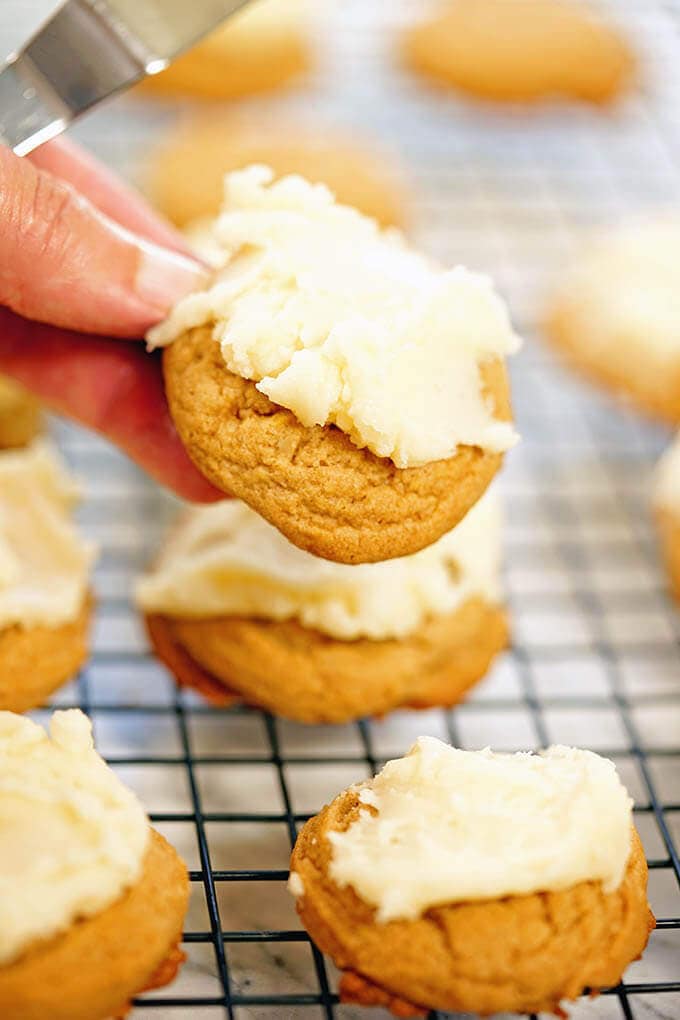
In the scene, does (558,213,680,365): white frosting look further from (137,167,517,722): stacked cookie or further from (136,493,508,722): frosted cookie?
(137,167,517,722): stacked cookie

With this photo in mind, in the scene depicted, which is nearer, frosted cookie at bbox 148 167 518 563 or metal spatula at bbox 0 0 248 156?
frosted cookie at bbox 148 167 518 563

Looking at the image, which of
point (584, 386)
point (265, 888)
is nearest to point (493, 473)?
point (265, 888)

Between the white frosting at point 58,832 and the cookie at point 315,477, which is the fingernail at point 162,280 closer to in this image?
the cookie at point 315,477

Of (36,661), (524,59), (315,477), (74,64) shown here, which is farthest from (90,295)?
(524,59)

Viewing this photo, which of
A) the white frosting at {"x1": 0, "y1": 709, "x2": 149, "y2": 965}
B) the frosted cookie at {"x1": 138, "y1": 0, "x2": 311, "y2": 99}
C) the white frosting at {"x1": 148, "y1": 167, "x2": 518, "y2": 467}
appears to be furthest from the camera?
the frosted cookie at {"x1": 138, "y1": 0, "x2": 311, "y2": 99}

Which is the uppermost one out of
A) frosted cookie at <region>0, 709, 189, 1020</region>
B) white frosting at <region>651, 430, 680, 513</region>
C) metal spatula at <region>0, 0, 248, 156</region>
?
metal spatula at <region>0, 0, 248, 156</region>

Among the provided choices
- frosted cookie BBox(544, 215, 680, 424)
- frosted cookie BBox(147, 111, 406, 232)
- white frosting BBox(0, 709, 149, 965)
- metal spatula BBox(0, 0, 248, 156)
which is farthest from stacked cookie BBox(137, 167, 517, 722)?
frosted cookie BBox(147, 111, 406, 232)

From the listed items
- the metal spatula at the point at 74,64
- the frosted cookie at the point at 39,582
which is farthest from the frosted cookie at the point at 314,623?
the metal spatula at the point at 74,64

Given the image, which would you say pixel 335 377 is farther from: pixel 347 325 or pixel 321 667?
pixel 321 667
